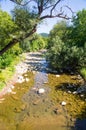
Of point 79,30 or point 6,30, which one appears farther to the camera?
point 79,30

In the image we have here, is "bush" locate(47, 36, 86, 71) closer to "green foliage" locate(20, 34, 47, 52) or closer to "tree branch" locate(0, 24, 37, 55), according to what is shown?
"green foliage" locate(20, 34, 47, 52)

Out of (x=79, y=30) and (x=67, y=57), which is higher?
(x=79, y=30)

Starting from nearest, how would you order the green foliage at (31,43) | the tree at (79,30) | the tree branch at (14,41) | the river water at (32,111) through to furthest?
the tree branch at (14,41)
the green foliage at (31,43)
the river water at (32,111)
the tree at (79,30)

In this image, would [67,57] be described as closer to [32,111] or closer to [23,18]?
[32,111]

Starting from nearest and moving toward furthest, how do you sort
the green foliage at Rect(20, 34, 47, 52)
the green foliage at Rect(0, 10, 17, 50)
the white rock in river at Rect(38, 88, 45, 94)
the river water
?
the green foliage at Rect(0, 10, 17, 50)
the green foliage at Rect(20, 34, 47, 52)
the river water
the white rock in river at Rect(38, 88, 45, 94)

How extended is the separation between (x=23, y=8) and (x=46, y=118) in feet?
25.4

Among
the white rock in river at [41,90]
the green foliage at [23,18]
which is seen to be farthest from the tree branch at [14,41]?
the white rock in river at [41,90]

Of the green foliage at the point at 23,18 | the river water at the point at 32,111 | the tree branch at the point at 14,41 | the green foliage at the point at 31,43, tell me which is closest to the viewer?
the tree branch at the point at 14,41

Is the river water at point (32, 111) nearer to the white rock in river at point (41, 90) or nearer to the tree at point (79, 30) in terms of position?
the white rock in river at point (41, 90)

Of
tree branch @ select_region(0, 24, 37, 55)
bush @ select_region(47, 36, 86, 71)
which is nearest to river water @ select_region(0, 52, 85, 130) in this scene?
tree branch @ select_region(0, 24, 37, 55)

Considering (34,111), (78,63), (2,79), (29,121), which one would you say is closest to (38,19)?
(29,121)

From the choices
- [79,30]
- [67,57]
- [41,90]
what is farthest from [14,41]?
[79,30]

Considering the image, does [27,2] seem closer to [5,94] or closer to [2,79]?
[5,94]

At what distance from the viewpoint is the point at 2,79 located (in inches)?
848
